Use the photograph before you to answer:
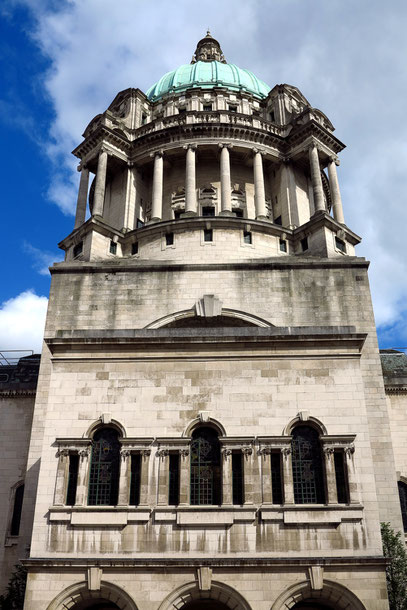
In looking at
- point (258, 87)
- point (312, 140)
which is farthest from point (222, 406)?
point (258, 87)

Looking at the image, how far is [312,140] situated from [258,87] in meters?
12.5

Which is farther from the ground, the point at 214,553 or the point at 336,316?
the point at 336,316

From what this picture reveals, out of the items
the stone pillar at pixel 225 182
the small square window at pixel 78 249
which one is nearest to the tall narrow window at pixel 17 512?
the small square window at pixel 78 249

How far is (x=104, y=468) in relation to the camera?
20.9m

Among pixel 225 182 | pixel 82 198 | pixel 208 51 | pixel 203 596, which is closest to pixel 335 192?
pixel 225 182

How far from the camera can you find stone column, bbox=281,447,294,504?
787 inches

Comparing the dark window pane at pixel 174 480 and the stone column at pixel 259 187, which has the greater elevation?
the stone column at pixel 259 187

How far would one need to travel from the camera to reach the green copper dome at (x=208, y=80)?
5028cm

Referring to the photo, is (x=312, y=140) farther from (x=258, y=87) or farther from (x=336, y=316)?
(x=336, y=316)

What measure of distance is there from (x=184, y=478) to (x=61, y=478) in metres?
4.13

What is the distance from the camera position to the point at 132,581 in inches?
755

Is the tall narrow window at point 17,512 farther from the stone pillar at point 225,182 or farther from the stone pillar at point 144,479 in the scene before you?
the stone pillar at point 225,182

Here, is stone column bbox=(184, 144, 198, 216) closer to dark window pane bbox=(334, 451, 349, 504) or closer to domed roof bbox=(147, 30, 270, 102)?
domed roof bbox=(147, 30, 270, 102)

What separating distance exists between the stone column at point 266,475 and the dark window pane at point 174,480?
112 inches
